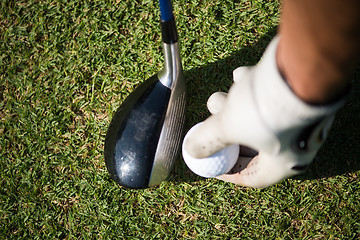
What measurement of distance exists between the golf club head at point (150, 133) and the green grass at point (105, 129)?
458 mm

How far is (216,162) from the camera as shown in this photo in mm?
2248

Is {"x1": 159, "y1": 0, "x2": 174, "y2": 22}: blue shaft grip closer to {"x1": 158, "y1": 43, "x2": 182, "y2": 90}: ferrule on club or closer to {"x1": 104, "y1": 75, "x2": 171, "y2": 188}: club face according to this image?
{"x1": 158, "y1": 43, "x2": 182, "y2": 90}: ferrule on club

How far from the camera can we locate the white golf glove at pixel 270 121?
3.68ft

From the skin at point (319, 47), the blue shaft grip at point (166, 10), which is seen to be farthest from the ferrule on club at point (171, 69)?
the skin at point (319, 47)

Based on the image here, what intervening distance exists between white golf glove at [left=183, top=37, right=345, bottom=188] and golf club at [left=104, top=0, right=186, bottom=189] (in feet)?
2.30

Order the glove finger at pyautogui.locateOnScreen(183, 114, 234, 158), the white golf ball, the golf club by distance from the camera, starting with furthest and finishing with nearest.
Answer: the golf club
the white golf ball
the glove finger at pyautogui.locateOnScreen(183, 114, 234, 158)

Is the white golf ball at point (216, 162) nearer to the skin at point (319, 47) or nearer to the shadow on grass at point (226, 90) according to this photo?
the shadow on grass at point (226, 90)

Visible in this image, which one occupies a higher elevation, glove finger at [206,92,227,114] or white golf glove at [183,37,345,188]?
white golf glove at [183,37,345,188]

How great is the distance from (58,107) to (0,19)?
1195 millimetres

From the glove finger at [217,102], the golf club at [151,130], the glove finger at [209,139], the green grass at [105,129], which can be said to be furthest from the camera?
the green grass at [105,129]

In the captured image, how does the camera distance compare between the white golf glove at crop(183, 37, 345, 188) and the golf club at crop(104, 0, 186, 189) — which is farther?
the golf club at crop(104, 0, 186, 189)

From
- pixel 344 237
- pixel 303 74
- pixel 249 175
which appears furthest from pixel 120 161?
pixel 344 237

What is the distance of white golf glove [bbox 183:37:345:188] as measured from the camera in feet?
3.68

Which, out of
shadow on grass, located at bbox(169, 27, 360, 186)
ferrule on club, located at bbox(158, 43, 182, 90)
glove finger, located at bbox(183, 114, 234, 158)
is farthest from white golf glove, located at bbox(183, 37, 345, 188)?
shadow on grass, located at bbox(169, 27, 360, 186)
